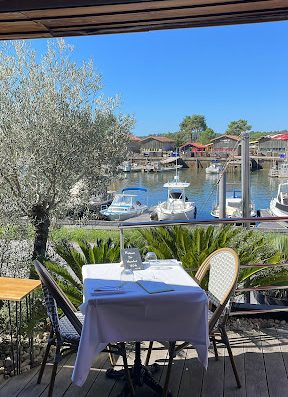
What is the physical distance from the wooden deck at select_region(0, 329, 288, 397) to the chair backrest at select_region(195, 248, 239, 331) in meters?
0.49

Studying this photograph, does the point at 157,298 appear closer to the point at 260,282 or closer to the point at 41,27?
the point at 41,27

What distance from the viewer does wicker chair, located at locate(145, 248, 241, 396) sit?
3.00 metres

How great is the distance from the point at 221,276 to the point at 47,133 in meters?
3.39

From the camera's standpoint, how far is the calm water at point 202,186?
3597 centimetres

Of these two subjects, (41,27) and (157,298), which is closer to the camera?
(41,27)

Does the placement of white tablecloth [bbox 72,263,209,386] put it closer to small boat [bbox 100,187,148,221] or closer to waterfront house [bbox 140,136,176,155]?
small boat [bbox 100,187,148,221]

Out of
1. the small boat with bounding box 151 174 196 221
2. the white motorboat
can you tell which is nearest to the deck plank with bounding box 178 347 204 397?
the small boat with bounding box 151 174 196 221

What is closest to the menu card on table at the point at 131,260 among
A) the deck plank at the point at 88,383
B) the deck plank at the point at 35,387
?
the deck plank at the point at 88,383

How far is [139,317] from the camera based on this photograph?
268 centimetres

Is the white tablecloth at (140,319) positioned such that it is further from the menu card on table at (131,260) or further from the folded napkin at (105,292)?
the menu card on table at (131,260)

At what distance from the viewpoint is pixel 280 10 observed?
182 centimetres

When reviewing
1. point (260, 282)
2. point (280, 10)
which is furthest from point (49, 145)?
point (280, 10)

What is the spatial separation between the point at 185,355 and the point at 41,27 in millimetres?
2773

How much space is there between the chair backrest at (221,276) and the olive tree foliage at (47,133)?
2799 millimetres
